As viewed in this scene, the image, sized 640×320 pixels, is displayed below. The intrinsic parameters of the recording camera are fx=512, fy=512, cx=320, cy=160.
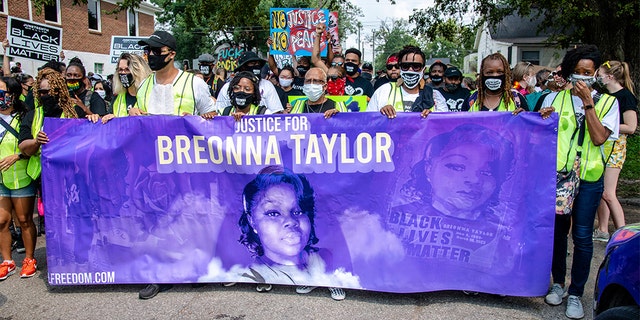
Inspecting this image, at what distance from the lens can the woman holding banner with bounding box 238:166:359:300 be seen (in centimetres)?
421

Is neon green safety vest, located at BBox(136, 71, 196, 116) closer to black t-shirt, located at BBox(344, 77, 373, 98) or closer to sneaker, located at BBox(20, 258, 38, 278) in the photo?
sneaker, located at BBox(20, 258, 38, 278)

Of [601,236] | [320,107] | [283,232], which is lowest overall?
[601,236]

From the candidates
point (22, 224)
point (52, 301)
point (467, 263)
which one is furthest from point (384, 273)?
point (22, 224)

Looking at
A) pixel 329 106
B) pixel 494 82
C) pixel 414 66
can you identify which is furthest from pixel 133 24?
pixel 494 82

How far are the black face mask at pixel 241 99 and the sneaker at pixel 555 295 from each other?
3.02 metres

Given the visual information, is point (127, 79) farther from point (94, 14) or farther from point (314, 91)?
point (94, 14)

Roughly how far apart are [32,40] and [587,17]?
1130 cm

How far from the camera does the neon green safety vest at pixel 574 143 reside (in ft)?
12.5

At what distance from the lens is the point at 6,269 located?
194 inches

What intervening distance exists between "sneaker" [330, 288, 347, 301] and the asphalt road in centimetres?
4

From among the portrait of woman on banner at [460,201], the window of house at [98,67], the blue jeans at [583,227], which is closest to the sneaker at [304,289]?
the portrait of woman on banner at [460,201]

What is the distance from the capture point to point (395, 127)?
4078mm

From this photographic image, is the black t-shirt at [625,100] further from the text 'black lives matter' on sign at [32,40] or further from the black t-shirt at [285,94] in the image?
the text 'black lives matter' on sign at [32,40]

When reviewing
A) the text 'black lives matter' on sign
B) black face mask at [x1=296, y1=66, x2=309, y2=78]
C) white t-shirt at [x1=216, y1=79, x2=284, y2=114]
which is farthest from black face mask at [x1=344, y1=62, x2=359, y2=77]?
the text 'black lives matter' on sign
